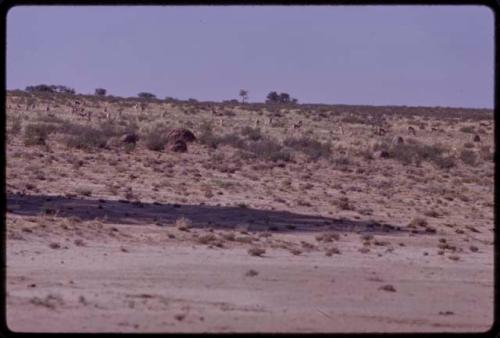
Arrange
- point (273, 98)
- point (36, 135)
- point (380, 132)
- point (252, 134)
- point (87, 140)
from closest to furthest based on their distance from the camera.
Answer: point (87, 140) < point (36, 135) < point (252, 134) < point (380, 132) < point (273, 98)

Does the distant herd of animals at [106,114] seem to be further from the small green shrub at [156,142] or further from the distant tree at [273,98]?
the distant tree at [273,98]

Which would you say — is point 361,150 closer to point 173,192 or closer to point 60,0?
point 173,192

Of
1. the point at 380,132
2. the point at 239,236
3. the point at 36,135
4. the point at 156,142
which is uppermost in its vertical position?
the point at 380,132

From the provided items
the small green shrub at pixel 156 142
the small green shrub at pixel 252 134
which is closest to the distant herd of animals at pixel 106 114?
the small green shrub at pixel 252 134

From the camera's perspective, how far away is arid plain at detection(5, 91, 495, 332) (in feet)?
39.3

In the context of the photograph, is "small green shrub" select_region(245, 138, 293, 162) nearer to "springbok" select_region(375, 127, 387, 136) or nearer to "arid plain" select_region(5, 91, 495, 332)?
"arid plain" select_region(5, 91, 495, 332)

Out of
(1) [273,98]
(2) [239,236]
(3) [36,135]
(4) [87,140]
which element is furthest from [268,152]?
(1) [273,98]

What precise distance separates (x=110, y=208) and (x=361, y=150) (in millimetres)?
23170

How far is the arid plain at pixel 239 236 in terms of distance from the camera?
11969mm

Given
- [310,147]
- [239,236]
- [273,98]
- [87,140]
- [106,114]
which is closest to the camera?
[239,236]

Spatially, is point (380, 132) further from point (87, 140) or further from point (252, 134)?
point (87, 140)

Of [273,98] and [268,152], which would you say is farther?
[273,98]

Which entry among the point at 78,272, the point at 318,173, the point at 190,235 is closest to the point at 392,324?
the point at 78,272

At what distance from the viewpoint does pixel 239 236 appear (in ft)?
63.1
